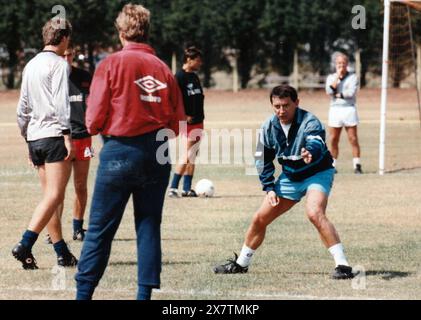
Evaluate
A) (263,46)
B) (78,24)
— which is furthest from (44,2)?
(263,46)

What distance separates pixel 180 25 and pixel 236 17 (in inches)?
108

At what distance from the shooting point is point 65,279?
30.7 ft

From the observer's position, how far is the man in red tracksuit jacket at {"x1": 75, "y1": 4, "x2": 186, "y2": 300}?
7488mm

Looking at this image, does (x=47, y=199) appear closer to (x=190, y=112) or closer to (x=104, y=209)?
(x=104, y=209)

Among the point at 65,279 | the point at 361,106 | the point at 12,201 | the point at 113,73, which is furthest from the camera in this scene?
the point at 361,106

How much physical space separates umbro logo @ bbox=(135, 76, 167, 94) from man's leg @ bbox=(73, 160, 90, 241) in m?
4.19

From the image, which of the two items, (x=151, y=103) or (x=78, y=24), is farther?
(x=78, y=24)

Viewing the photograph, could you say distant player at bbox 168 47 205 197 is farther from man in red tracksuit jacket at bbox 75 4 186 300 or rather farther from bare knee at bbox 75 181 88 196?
man in red tracksuit jacket at bbox 75 4 186 300

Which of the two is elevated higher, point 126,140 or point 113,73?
point 113,73

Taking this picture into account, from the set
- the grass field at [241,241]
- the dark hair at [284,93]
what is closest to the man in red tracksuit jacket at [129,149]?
the grass field at [241,241]

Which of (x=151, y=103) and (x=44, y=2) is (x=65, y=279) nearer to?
(x=151, y=103)

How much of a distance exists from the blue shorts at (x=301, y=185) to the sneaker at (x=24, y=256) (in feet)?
7.70

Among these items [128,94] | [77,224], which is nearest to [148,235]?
[128,94]

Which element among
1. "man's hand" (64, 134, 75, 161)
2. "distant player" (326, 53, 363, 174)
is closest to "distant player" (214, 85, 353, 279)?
A: "man's hand" (64, 134, 75, 161)
